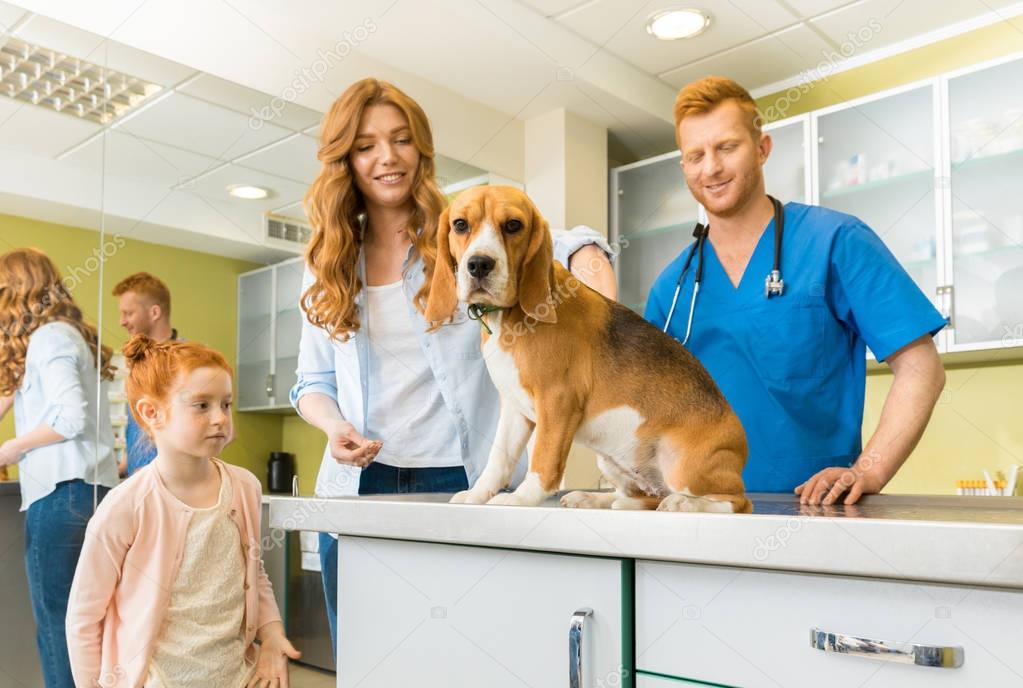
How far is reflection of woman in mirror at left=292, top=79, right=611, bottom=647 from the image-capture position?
1.27 metres

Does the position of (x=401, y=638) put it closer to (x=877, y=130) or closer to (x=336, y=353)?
(x=336, y=353)

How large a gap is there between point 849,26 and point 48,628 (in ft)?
10.7

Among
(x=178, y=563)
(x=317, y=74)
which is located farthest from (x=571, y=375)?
(x=317, y=74)

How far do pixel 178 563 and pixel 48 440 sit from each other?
81 cm

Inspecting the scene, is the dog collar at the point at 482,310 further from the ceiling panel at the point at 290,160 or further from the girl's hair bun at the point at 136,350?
the ceiling panel at the point at 290,160

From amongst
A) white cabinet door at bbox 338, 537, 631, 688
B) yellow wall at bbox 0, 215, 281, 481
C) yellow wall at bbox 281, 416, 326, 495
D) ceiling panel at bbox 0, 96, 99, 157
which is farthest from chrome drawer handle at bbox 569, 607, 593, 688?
ceiling panel at bbox 0, 96, 99, 157

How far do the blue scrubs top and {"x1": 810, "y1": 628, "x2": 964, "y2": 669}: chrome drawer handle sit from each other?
2.16 ft


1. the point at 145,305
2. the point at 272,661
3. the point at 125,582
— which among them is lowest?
the point at 272,661

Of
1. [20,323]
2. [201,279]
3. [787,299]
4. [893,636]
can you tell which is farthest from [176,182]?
[893,636]

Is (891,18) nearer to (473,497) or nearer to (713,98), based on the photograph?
(713,98)

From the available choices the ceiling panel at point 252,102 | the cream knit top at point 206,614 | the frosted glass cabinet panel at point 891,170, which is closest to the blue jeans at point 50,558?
the cream knit top at point 206,614

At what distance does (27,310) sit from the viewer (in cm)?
196

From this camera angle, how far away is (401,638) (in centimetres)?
87

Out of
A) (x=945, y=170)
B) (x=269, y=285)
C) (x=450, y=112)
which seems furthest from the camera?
(x=450, y=112)
